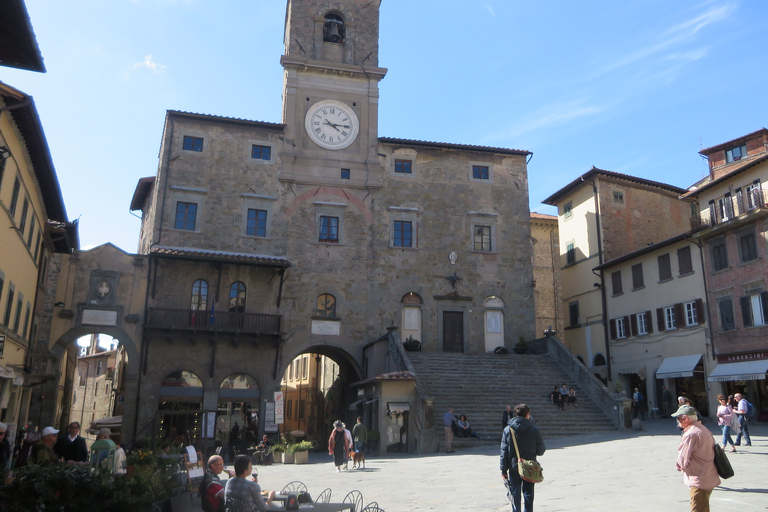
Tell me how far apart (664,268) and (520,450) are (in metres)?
25.3

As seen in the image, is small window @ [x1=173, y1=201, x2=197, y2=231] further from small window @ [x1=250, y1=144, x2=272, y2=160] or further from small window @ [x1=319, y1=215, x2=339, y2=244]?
small window @ [x1=319, y1=215, x2=339, y2=244]

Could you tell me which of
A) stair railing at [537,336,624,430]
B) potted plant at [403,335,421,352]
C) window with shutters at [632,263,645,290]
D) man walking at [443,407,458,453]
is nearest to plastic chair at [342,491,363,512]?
man walking at [443,407,458,453]

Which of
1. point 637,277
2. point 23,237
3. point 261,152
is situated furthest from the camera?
point 637,277

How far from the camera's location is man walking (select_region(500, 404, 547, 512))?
8608mm

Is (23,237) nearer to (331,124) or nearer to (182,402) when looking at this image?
(182,402)

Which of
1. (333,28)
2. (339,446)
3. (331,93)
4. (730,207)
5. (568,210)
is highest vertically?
(333,28)

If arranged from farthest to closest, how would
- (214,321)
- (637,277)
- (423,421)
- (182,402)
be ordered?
(637,277), (182,402), (214,321), (423,421)

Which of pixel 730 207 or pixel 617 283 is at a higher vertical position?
pixel 730 207

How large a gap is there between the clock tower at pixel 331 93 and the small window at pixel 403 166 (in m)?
1.08

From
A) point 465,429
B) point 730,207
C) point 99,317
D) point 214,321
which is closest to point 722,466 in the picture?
point 465,429

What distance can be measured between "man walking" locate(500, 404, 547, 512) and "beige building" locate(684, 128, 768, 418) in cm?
1961

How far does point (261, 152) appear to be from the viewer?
104 ft

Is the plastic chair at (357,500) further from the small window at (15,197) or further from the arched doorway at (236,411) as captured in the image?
the arched doorway at (236,411)

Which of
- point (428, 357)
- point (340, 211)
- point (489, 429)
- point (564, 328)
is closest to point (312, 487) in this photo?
point (489, 429)
